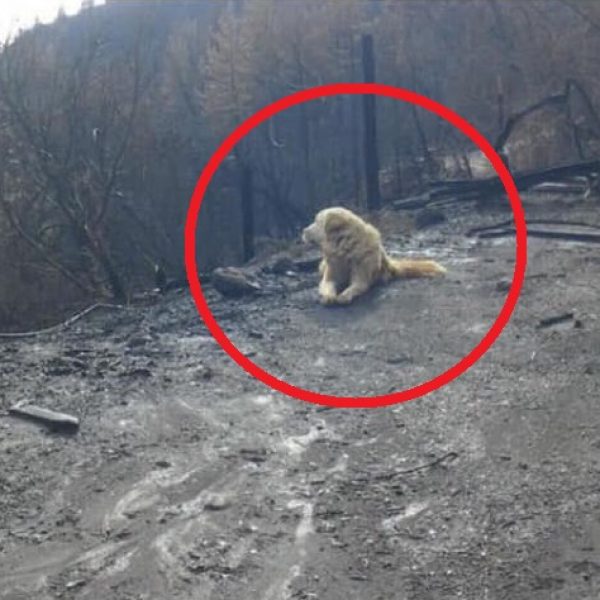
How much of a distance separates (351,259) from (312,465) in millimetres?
4943

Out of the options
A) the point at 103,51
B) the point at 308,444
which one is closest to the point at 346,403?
the point at 308,444

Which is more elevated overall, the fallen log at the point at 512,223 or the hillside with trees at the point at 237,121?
the hillside with trees at the point at 237,121

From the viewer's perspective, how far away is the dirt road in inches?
179

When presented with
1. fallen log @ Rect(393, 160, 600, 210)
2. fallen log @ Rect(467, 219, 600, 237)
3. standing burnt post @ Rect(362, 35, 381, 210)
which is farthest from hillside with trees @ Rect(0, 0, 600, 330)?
fallen log @ Rect(467, 219, 600, 237)

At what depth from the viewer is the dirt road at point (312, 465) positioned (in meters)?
4.55

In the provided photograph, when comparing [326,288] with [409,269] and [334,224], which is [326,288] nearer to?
[334,224]

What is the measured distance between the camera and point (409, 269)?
11.0 metres

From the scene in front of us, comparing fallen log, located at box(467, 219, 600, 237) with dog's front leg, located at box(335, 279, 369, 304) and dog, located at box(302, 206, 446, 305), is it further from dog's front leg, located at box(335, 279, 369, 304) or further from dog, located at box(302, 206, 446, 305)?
dog's front leg, located at box(335, 279, 369, 304)

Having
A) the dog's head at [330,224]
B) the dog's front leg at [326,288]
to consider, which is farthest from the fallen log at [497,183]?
the dog's front leg at [326,288]

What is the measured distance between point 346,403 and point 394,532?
2.23 metres

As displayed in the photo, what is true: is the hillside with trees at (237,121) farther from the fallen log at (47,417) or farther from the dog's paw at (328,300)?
the fallen log at (47,417)

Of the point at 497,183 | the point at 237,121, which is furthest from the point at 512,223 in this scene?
the point at 237,121

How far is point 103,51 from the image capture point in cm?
2481

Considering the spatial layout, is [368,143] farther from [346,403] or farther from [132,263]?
[346,403]
